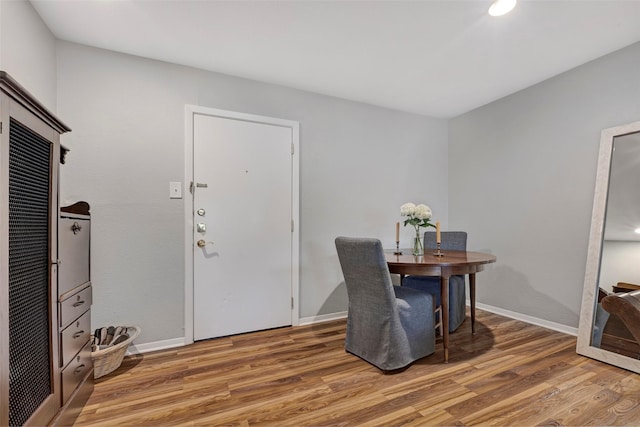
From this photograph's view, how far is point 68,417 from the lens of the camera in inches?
55.1

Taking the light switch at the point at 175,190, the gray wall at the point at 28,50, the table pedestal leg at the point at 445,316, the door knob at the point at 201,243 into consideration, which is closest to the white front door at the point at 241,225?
the door knob at the point at 201,243

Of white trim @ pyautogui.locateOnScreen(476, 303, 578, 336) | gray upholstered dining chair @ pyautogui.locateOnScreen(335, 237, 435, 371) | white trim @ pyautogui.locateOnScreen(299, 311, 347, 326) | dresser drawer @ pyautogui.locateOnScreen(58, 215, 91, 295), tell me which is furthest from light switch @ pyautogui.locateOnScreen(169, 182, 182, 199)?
white trim @ pyautogui.locateOnScreen(476, 303, 578, 336)

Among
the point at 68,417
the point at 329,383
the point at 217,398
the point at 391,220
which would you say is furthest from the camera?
the point at 391,220

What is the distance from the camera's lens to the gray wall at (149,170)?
2.13 meters

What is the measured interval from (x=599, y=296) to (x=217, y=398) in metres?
2.70

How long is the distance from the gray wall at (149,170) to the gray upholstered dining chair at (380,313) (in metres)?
0.86

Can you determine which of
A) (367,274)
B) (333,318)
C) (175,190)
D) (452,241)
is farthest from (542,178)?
(175,190)

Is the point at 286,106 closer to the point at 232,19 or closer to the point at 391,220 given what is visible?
the point at 232,19

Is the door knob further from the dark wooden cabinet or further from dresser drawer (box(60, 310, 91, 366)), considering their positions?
the dark wooden cabinet

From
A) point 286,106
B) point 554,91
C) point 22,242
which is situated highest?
point 554,91

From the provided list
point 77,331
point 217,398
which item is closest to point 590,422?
point 217,398

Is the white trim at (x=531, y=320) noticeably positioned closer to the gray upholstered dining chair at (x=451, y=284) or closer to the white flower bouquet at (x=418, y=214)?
the gray upholstered dining chair at (x=451, y=284)

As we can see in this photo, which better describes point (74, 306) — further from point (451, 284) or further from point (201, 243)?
point (451, 284)

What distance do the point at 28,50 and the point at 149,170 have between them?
0.91 metres
